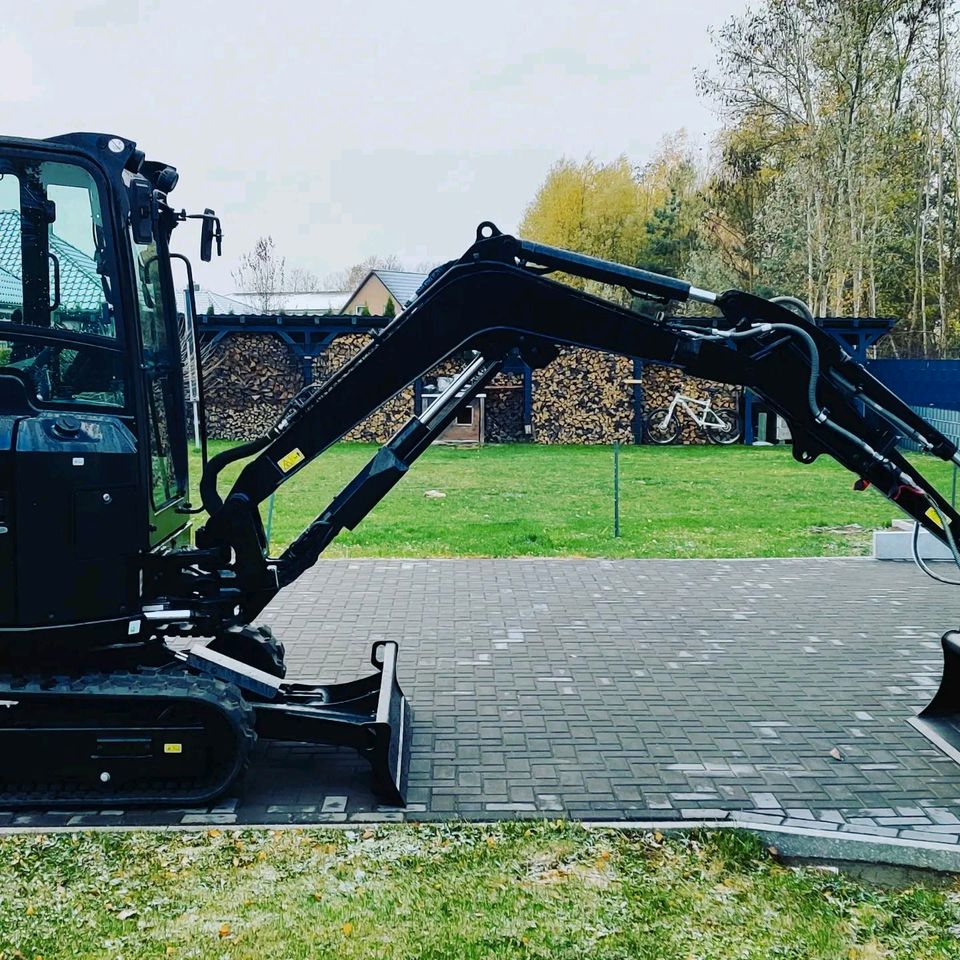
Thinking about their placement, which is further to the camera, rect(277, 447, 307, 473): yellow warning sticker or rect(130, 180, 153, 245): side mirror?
rect(277, 447, 307, 473): yellow warning sticker

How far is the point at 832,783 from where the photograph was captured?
5.68m

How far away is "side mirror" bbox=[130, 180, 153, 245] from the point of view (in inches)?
207

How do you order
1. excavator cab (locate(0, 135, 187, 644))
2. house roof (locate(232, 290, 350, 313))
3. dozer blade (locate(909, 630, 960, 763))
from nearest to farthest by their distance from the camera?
→ excavator cab (locate(0, 135, 187, 644)), dozer blade (locate(909, 630, 960, 763)), house roof (locate(232, 290, 350, 313))

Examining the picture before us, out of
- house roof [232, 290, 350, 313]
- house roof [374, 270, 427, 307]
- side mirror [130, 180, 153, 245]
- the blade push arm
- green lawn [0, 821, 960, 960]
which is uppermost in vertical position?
house roof [232, 290, 350, 313]

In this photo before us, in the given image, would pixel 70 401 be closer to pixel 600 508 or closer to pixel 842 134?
pixel 600 508

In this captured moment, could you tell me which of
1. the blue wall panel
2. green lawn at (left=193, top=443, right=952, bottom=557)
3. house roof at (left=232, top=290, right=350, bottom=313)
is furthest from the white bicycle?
house roof at (left=232, top=290, right=350, bottom=313)

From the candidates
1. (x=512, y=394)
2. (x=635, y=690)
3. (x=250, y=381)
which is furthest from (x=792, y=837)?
(x=250, y=381)

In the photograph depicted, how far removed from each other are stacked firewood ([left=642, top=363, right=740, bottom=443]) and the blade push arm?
22.1 m

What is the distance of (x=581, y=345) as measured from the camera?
5.72 m

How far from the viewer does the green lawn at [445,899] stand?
3988 mm

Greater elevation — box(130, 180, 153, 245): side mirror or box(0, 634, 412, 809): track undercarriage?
box(130, 180, 153, 245): side mirror

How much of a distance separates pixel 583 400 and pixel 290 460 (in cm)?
2276

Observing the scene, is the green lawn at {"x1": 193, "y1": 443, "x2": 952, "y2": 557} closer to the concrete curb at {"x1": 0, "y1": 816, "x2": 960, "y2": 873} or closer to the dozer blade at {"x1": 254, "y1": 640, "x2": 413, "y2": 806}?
the dozer blade at {"x1": 254, "y1": 640, "x2": 413, "y2": 806}

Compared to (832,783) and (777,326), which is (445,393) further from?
(832,783)
